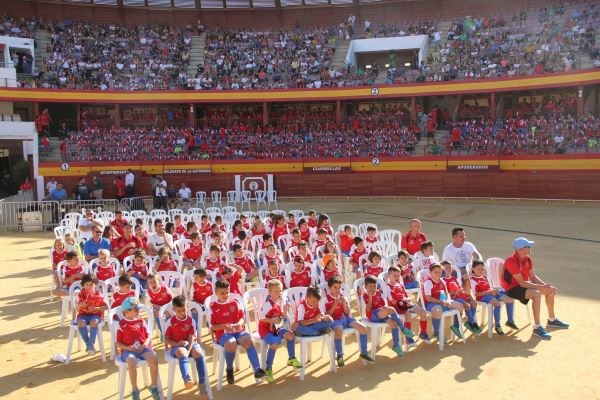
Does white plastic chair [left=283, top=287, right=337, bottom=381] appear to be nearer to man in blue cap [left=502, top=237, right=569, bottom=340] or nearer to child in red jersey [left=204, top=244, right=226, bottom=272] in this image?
child in red jersey [left=204, top=244, right=226, bottom=272]

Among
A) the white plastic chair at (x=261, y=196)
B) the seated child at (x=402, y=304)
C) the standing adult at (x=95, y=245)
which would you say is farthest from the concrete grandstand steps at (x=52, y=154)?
the seated child at (x=402, y=304)

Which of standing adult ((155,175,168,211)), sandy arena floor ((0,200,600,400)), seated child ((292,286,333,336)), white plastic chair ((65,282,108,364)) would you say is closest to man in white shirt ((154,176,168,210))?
standing adult ((155,175,168,211))

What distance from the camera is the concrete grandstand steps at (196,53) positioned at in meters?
40.4

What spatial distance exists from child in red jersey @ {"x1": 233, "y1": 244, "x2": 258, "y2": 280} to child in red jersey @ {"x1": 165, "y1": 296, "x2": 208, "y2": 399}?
3.99 m

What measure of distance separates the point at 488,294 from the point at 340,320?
2743 millimetres

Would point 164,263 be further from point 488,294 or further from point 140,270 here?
point 488,294

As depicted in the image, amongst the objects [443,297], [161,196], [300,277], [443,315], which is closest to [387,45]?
[161,196]

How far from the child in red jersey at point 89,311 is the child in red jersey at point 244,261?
3.21 m

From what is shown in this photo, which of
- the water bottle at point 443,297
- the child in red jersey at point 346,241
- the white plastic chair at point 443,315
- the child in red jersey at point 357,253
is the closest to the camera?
the white plastic chair at point 443,315

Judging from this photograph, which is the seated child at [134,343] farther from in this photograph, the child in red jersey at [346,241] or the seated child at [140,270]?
the child in red jersey at [346,241]

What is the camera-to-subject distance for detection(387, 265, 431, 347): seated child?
881 cm

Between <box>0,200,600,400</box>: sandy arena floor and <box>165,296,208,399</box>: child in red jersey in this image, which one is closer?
<box>165,296,208,399</box>: child in red jersey

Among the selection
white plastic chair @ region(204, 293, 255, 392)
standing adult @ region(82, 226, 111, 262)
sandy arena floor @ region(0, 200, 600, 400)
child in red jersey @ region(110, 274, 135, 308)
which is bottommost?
sandy arena floor @ region(0, 200, 600, 400)

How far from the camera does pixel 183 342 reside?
24.1 feet
